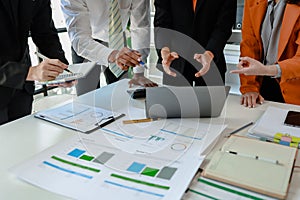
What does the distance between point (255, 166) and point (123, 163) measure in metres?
0.30

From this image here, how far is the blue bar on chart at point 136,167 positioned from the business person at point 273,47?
22.8 inches

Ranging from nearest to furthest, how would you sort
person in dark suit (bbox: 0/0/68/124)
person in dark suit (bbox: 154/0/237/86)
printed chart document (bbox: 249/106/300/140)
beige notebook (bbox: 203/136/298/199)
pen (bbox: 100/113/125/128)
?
beige notebook (bbox: 203/136/298/199), printed chart document (bbox: 249/106/300/140), pen (bbox: 100/113/125/128), person in dark suit (bbox: 0/0/68/124), person in dark suit (bbox: 154/0/237/86)

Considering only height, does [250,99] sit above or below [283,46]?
below

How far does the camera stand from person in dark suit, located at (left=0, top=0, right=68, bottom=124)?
1.08 metres

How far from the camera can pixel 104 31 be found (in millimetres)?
1643

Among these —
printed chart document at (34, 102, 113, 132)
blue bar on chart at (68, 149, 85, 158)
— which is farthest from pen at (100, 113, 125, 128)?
blue bar on chart at (68, 149, 85, 158)

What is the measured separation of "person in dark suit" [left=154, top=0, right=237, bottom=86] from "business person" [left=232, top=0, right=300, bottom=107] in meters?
0.13

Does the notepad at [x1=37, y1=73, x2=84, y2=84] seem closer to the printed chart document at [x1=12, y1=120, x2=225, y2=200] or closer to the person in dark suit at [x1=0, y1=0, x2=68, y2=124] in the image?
the person in dark suit at [x1=0, y1=0, x2=68, y2=124]

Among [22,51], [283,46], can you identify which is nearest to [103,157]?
[22,51]

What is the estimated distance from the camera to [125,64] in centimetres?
132

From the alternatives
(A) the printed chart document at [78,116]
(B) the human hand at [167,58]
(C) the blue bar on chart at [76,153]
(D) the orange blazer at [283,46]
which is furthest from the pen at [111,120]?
(D) the orange blazer at [283,46]

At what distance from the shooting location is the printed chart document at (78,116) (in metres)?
0.97

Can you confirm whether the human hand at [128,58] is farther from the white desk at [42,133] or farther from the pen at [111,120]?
the pen at [111,120]

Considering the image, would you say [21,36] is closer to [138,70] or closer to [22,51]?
[22,51]
